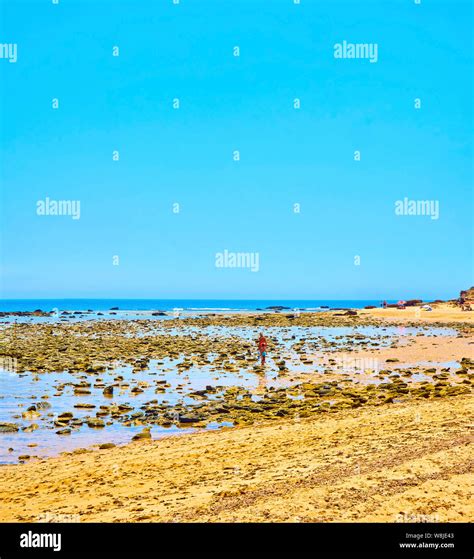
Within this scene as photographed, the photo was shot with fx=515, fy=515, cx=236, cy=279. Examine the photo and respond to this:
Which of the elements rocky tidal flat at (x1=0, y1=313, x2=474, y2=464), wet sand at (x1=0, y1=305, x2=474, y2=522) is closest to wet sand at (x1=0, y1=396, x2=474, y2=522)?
wet sand at (x1=0, y1=305, x2=474, y2=522)

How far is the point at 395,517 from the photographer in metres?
7.38

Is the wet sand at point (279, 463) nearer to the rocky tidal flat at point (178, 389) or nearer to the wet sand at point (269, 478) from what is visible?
the wet sand at point (269, 478)

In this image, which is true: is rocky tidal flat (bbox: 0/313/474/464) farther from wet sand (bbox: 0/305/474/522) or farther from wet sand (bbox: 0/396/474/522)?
wet sand (bbox: 0/396/474/522)

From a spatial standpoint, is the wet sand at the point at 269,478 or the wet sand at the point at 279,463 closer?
the wet sand at the point at 269,478

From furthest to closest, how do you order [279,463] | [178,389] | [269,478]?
[178,389] < [279,463] < [269,478]

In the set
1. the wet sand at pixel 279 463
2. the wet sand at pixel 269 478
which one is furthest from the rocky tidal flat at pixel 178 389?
the wet sand at pixel 269 478

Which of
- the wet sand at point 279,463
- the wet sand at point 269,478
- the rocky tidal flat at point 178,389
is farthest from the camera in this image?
the rocky tidal flat at point 178,389

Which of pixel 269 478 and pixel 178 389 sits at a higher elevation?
pixel 269 478

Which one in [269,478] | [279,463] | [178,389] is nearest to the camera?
[269,478]

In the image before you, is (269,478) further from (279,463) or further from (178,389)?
(178,389)

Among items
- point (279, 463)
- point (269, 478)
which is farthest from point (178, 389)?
point (269, 478)
